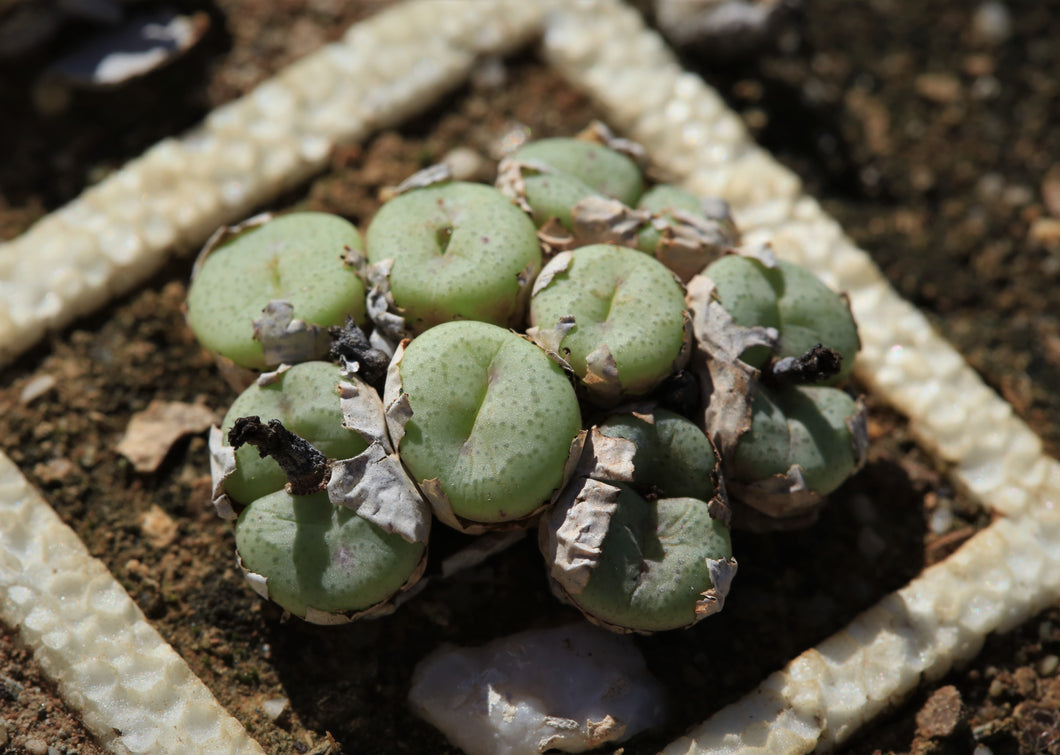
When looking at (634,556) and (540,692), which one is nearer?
(634,556)

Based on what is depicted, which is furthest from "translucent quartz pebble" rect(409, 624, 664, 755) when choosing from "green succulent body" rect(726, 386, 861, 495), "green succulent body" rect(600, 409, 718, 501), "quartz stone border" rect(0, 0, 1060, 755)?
"green succulent body" rect(726, 386, 861, 495)

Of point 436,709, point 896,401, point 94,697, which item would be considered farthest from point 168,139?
point 896,401

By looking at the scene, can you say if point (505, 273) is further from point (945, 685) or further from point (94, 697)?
point (945, 685)

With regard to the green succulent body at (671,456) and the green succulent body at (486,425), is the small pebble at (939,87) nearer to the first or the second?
the green succulent body at (671,456)

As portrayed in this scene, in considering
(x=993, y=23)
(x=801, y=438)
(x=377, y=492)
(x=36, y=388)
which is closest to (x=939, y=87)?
(x=993, y=23)

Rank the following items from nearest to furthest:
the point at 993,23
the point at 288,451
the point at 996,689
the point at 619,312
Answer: the point at 288,451, the point at 619,312, the point at 996,689, the point at 993,23

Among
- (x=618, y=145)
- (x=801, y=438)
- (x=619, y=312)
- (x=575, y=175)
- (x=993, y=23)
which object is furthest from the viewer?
(x=993, y=23)

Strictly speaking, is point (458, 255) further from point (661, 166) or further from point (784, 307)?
point (661, 166)
